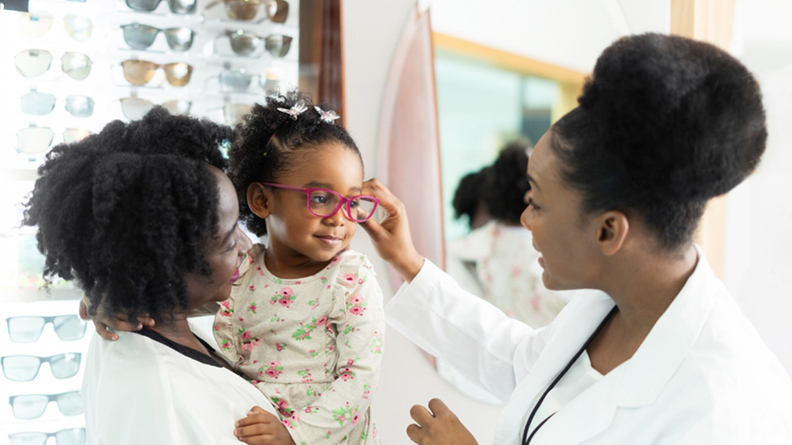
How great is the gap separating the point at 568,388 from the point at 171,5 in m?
1.77

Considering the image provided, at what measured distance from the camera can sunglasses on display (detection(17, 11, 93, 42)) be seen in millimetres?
1998

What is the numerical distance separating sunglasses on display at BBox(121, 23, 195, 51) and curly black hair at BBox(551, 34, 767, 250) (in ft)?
5.10

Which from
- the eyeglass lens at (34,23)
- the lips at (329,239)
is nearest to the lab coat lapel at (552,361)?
the lips at (329,239)

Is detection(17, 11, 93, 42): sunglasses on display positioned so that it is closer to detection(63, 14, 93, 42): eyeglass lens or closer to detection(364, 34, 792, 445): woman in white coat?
detection(63, 14, 93, 42): eyeglass lens

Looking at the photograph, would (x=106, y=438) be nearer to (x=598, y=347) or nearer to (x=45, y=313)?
(x=598, y=347)

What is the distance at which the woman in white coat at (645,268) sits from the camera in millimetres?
946

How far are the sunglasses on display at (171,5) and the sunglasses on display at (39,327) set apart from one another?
3.53ft

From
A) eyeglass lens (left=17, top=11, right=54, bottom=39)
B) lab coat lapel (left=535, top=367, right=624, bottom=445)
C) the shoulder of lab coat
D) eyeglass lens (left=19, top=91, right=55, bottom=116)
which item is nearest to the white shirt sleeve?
the shoulder of lab coat

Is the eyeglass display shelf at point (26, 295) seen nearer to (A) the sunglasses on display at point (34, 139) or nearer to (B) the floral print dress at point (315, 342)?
(A) the sunglasses on display at point (34, 139)

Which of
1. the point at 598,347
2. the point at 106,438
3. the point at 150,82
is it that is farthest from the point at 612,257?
the point at 150,82

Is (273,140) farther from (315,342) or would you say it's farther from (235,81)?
(235,81)

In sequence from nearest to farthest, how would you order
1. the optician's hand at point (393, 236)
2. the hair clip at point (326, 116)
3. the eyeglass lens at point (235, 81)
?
1. the hair clip at point (326, 116)
2. the optician's hand at point (393, 236)
3. the eyeglass lens at point (235, 81)

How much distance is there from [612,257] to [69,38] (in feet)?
6.12

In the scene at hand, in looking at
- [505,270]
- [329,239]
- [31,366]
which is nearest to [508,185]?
[505,270]
